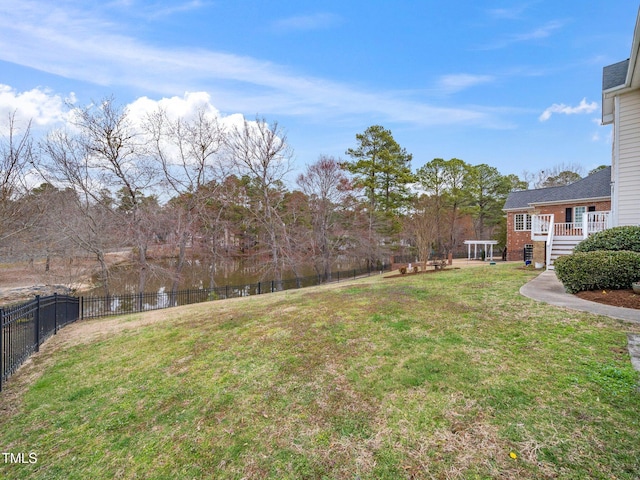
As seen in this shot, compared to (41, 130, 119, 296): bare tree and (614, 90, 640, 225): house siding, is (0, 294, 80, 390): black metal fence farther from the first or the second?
(614, 90, 640, 225): house siding

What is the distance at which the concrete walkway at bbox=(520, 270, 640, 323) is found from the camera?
4.94 metres

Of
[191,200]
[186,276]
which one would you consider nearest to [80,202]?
[191,200]

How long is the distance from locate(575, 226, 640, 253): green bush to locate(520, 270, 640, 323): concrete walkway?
123 cm

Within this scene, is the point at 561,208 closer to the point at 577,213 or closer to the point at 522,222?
the point at 577,213

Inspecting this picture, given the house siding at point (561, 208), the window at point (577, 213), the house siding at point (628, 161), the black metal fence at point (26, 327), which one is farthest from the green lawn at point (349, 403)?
the window at point (577, 213)

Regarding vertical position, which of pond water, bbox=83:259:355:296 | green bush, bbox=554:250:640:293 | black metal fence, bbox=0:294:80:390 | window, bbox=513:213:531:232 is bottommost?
pond water, bbox=83:259:355:296

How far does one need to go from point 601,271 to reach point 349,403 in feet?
21.7

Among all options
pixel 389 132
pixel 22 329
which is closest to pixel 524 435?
pixel 22 329

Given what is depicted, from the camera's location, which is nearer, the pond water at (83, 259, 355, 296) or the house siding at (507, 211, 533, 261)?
the pond water at (83, 259, 355, 296)

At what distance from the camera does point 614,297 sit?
586 cm

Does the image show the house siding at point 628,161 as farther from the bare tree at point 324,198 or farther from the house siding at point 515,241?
the house siding at point 515,241

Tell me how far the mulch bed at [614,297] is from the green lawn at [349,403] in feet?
4.29

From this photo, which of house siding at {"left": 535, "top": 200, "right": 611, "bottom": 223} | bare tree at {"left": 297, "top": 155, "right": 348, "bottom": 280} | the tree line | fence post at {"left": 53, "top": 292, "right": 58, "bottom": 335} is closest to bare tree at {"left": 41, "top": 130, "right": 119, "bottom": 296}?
the tree line

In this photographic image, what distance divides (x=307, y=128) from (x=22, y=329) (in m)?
15.9
